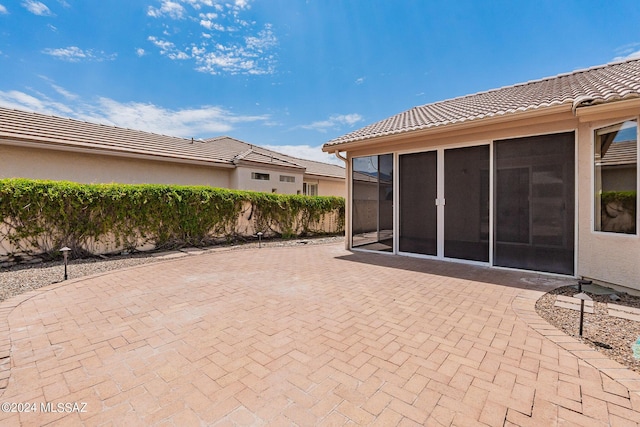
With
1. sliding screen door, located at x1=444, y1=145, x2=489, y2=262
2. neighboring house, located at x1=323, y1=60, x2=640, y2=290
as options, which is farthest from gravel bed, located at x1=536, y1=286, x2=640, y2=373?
sliding screen door, located at x1=444, y1=145, x2=489, y2=262

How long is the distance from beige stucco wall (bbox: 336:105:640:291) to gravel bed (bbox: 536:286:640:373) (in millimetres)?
564

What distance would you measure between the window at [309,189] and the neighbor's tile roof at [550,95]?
10.0m

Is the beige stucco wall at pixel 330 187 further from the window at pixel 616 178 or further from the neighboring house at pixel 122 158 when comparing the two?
the window at pixel 616 178

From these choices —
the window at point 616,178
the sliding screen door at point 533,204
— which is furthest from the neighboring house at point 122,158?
the window at point 616,178

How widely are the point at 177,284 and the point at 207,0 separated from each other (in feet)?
30.7

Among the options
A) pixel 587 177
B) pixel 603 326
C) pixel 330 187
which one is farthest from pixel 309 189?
pixel 603 326

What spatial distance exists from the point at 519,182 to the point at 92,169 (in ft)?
47.0

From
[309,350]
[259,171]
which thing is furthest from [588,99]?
[259,171]

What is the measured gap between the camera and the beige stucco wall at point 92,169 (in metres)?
9.29

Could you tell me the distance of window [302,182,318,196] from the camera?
66.2ft

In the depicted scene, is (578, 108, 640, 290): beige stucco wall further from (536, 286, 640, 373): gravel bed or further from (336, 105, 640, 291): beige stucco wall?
(536, 286, 640, 373): gravel bed

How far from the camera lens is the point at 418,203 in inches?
330

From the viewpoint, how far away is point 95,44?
1030 centimetres

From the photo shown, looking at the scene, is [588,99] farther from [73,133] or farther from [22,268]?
[73,133]
